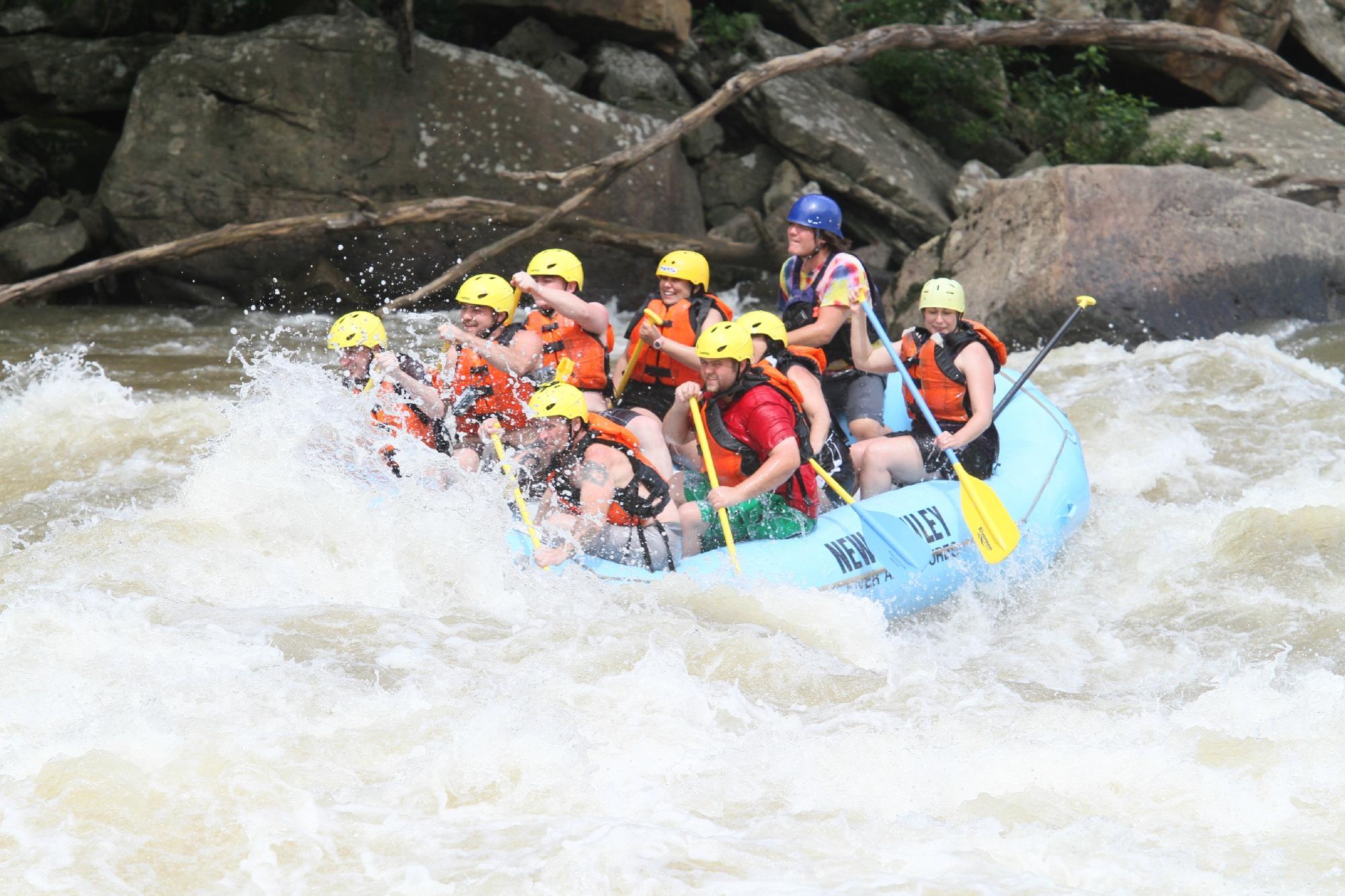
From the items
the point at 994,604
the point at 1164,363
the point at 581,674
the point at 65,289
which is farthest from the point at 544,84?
the point at 581,674

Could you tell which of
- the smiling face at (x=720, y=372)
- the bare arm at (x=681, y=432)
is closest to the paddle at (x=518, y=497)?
the bare arm at (x=681, y=432)

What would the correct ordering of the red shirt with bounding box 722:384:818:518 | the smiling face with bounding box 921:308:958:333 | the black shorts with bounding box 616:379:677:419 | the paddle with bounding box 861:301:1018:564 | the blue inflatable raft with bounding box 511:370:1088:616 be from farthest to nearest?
the smiling face with bounding box 921:308:958:333 → the black shorts with bounding box 616:379:677:419 → the paddle with bounding box 861:301:1018:564 → the red shirt with bounding box 722:384:818:518 → the blue inflatable raft with bounding box 511:370:1088:616

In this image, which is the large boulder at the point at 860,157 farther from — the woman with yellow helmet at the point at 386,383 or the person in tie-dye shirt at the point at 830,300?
the woman with yellow helmet at the point at 386,383

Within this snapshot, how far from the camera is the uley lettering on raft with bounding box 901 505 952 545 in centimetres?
540

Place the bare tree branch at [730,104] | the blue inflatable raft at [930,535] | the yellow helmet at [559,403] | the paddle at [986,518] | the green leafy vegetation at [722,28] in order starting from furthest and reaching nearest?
the green leafy vegetation at [722,28] → the bare tree branch at [730,104] → the paddle at [986,518] → the blue inflatable raft at [930,535] → the yellow helmet at [559,403]

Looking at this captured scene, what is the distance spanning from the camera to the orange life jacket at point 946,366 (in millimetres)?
5938

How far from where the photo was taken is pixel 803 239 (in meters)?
6.16

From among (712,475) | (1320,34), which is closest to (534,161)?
(712,475)

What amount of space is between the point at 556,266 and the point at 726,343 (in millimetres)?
1101

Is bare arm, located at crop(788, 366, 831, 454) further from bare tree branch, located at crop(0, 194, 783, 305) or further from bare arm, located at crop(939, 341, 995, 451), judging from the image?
bare tree branch, located at crop(0, 194, 783, 305)

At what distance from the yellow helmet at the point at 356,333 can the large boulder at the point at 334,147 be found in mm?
4826

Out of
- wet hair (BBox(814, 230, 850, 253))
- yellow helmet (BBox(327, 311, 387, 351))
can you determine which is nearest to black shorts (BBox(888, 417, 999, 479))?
wet hair (BBox(814, 230, 850, 253))

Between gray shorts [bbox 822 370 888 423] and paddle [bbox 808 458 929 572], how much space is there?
93cm

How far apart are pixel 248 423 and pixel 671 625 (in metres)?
2.40
